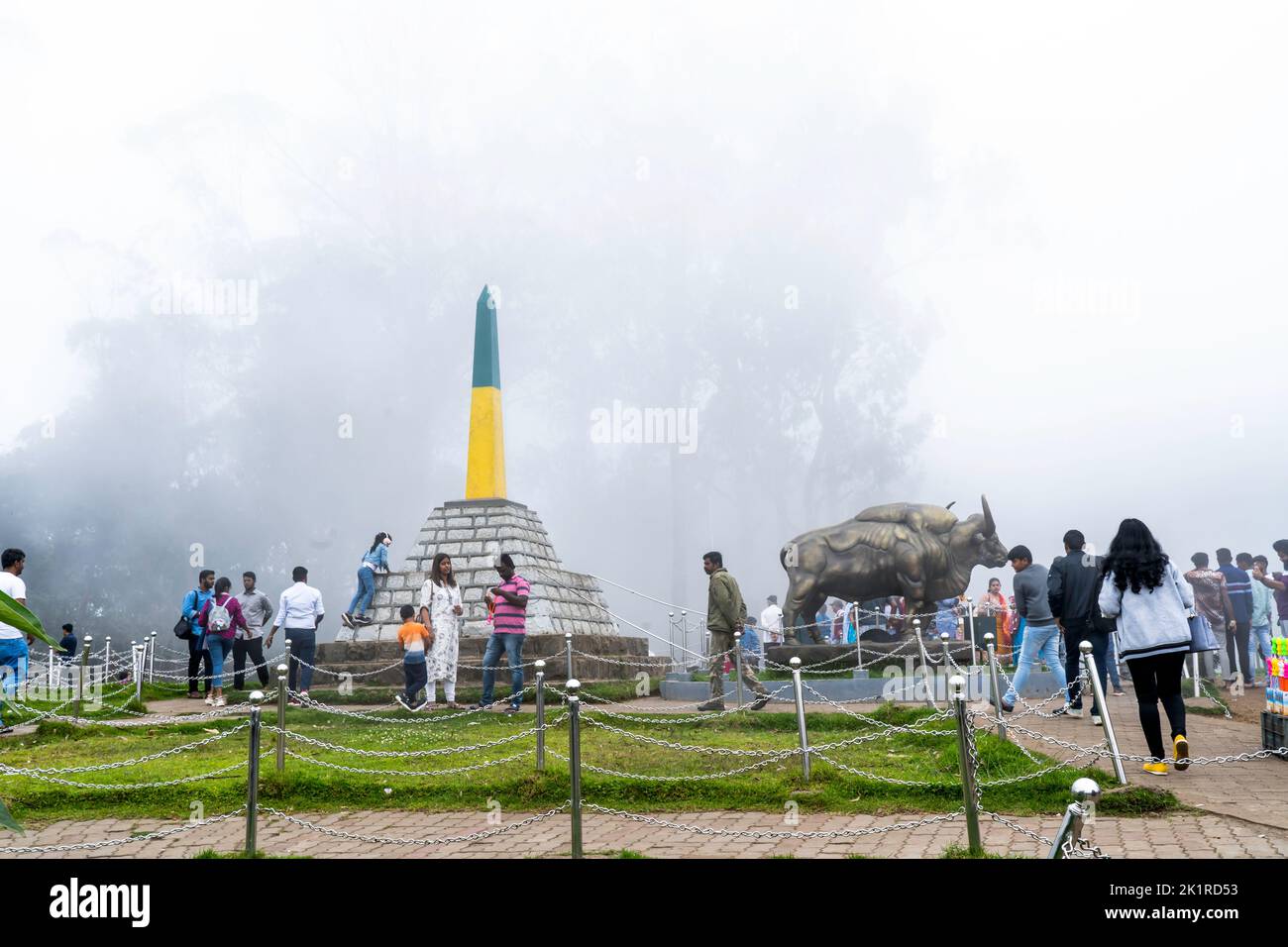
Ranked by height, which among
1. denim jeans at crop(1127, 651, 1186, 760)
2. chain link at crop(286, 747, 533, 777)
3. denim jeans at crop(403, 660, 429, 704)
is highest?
denim jeans at crop(1127, 651, 1186, 760)

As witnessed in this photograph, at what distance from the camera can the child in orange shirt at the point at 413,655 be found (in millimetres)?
11359

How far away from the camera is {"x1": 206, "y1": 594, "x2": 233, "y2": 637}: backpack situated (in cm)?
1311

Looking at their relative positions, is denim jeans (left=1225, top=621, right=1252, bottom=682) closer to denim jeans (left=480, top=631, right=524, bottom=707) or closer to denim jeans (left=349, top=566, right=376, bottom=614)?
denim jeans (left=480, top=631, right=524, bottom=707)

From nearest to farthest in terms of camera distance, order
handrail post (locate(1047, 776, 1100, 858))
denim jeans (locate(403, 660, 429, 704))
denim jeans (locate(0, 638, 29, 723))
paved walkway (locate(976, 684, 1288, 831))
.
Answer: handrail post (locate(1047, 776, 1100, 858)), paved walkway (locate(976, 684, 1288, 831)), denim jeans (locate(0, 638, 29, 723)), denim jeans (locate(403, 660, 429, 704))

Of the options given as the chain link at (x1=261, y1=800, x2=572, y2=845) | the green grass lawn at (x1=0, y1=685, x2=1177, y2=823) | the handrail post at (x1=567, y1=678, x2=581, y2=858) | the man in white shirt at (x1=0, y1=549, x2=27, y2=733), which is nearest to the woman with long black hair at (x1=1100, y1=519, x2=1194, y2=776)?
the green grass lawn at (x1=0, y1=685, x2=1177, y2=823)

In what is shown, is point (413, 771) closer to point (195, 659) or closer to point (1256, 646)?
point (195, 659)

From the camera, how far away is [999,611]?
1669 centimetres

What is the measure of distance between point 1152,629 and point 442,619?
24.0ft

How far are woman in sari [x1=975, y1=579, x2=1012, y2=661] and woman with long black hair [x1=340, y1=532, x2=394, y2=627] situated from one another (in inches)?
381

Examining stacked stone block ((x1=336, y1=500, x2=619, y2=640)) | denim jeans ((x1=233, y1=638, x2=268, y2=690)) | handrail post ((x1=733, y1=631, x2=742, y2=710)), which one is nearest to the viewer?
handrail post ((x1=733, y1=631, x2=742, y2=710))

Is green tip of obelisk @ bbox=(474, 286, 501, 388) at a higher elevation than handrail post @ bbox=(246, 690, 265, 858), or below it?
higher

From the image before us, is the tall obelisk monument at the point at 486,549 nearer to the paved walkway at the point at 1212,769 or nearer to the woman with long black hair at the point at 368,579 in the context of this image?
the woman with long black hair at the point at 368,579
